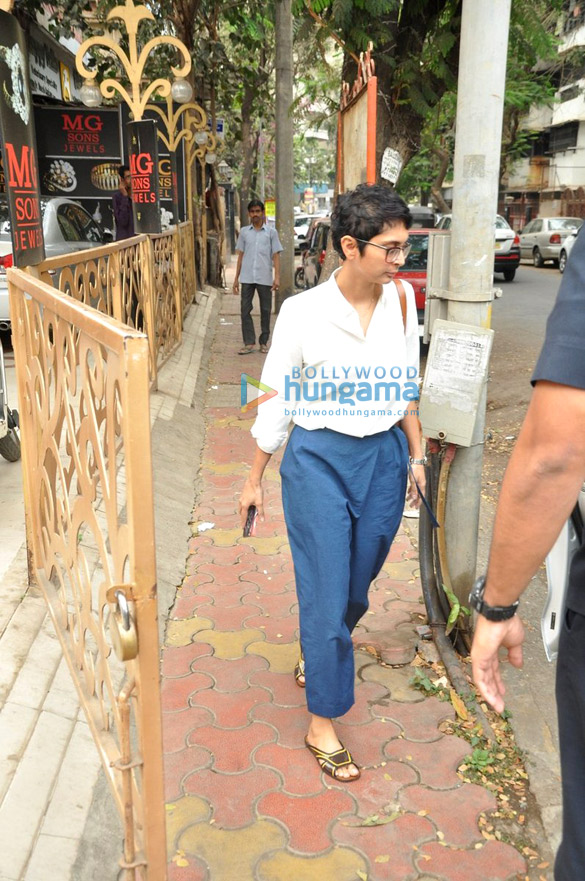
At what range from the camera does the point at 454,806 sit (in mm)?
2586

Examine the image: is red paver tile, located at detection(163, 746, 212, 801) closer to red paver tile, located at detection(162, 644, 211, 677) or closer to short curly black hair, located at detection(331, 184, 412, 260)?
red paver tile, located at detection(162, 644, 211, 677)

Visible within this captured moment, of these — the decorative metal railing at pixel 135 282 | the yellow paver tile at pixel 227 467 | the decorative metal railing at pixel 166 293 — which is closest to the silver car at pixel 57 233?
the decorative metal railing at pixel 166 293

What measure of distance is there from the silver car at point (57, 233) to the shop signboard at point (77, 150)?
11.1 feet

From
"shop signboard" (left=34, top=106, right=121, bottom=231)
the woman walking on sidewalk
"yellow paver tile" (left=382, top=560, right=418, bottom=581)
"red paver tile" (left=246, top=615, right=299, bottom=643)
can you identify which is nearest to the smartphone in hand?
the woman walking on sidewalk

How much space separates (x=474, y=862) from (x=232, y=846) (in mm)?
732

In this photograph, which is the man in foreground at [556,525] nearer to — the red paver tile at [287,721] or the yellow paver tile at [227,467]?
the red paver tile at [287,721]

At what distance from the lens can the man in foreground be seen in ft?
4.41

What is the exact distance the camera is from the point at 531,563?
57.7 inches

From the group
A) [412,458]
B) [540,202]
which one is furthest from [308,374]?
[540,202]

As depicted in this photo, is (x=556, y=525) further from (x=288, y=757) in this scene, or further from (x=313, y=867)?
(x=288, y=757)

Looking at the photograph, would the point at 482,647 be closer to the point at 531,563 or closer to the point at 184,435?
the point at 531,563

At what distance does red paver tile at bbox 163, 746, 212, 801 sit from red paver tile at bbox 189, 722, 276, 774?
33 millimetres

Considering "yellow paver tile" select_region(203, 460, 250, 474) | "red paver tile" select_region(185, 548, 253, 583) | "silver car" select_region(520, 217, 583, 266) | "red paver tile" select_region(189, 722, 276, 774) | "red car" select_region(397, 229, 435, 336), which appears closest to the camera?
"red paver tile" select_region(189, 722, 276, 774)

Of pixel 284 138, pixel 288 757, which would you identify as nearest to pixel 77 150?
pixel 284 138
